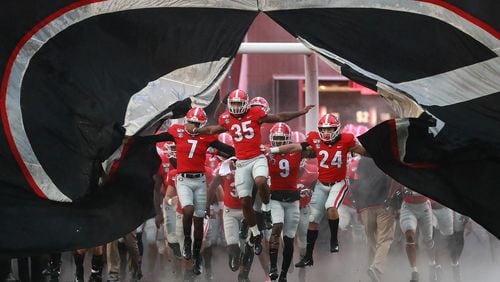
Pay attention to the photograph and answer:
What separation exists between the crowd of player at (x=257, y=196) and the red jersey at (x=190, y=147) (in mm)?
12

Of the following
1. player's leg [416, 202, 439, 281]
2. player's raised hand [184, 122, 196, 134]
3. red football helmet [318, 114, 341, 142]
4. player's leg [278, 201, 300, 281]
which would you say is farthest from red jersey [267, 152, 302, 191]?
player's leg [416, 202, 439, 281]

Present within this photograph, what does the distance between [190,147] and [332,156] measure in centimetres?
177

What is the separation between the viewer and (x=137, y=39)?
9.77 m

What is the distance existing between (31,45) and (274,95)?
293 inches

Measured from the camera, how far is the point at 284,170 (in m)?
11.5

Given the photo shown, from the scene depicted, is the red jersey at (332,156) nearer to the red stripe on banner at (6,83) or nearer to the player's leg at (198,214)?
the player's leg at (198,214)

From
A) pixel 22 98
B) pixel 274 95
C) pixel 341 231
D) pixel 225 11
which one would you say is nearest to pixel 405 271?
pixel 341 231

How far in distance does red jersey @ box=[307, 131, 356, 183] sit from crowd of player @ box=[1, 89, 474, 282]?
1 centimetres

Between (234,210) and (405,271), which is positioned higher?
Answer: (234,210)

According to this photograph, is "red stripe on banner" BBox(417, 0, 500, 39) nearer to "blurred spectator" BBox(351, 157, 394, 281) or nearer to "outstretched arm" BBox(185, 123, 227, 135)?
"outstretched arm" BBox(185, 123, 227, 135)

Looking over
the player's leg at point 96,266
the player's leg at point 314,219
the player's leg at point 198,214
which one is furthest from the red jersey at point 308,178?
the player's leg at point 96,266

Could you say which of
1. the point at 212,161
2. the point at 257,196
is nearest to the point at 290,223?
the point at 257,196

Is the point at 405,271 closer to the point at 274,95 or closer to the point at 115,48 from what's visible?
the point at 274,95

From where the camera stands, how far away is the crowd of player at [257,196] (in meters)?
10.8
